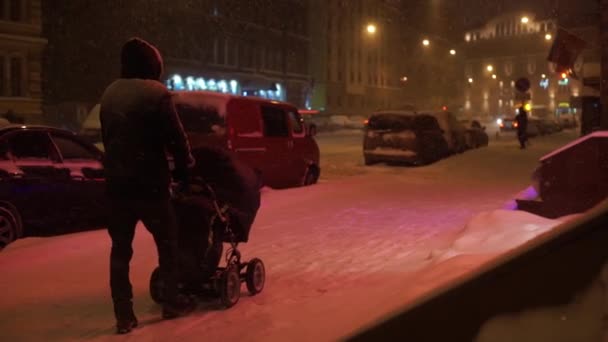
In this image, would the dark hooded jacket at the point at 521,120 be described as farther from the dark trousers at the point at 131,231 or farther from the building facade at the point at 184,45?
the building facade at the point at 184,45

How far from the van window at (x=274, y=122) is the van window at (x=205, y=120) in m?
1.46

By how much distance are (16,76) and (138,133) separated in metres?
33.3

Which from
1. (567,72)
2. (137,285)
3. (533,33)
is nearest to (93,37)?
(567,72)

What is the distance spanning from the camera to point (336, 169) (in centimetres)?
1819

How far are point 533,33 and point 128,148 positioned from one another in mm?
117573

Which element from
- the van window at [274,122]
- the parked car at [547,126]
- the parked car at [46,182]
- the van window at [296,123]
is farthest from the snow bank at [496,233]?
the parked car at [547,126]

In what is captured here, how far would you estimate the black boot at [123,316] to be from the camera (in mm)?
4336

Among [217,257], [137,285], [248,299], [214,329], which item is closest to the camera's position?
[214,329]

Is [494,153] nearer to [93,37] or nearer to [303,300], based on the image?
[303,300]

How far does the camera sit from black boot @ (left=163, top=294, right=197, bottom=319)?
4598 mm

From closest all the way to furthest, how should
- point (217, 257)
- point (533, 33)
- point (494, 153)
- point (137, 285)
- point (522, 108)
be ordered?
1. point (217, 257)
2. point (137, 285)
3. point (494, 153)
4. point (522, 108)
5. point (533, 33)

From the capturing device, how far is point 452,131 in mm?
21953

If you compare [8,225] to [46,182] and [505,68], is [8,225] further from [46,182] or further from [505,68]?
[505,68]

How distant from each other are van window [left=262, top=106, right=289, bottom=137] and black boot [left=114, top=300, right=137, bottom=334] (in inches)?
277
